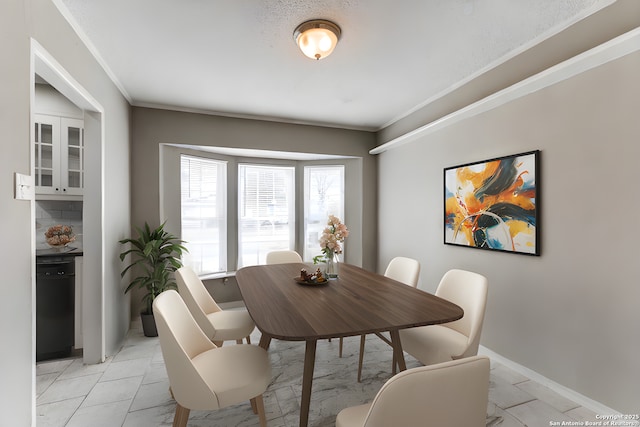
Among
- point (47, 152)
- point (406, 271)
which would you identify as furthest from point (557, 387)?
point (47, 152)

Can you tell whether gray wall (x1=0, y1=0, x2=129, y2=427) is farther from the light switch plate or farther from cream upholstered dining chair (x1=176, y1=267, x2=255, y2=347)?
cream upholstered dining chair (x1=176, y1=267, x2=255, y2=347)

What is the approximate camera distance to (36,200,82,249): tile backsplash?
125 inches

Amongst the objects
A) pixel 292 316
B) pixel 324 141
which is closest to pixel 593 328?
pixel 292 316

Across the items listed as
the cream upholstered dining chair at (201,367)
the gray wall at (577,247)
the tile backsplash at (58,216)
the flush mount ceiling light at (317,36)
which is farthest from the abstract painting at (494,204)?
the tile backsplash at (58,216)

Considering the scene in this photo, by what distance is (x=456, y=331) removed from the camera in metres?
2.09

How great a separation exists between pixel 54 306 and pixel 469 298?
357cm

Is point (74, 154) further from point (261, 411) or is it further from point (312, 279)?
point (261, 411)

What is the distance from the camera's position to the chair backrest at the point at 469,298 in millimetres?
1842

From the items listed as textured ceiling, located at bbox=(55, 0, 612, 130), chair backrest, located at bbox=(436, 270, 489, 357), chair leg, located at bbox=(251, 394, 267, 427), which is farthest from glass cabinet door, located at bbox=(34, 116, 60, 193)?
chair backrest, located at bbox=(436, 270, 489, 357)

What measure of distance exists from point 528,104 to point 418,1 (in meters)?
1.29

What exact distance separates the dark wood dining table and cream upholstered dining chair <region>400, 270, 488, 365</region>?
7.3 inches

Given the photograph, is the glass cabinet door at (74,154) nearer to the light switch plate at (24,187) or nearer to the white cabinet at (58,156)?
the white cabinet at (58,156)

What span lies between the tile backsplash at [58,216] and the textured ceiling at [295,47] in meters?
1.43

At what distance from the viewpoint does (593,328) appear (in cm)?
195
